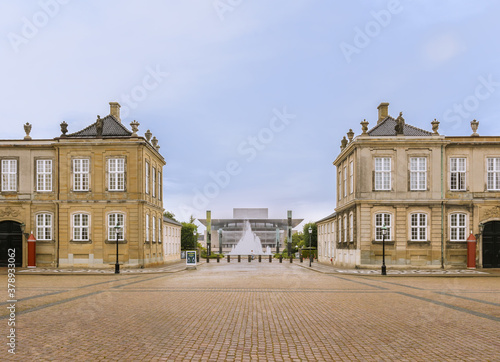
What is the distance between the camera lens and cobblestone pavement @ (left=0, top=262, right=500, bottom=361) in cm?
943

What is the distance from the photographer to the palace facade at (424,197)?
3947 cm

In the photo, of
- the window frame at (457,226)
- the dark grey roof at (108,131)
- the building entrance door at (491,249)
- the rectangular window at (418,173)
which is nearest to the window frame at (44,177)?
the dark grey roof at (108,131)

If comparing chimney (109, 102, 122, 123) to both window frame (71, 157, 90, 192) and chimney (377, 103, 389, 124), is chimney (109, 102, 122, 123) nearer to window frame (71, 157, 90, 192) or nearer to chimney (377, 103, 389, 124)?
window frame (71, 157, 90, 192)

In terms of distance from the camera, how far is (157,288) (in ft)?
73.9

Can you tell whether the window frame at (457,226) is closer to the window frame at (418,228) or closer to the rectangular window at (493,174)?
the window frame at (418,228)

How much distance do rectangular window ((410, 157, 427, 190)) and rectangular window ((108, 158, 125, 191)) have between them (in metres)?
23.4

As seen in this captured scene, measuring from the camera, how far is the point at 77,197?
4169 centimetres

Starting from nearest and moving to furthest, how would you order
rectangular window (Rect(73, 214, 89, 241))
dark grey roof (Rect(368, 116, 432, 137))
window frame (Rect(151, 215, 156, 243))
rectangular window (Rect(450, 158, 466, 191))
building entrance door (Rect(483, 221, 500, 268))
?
building entrance door (Rect(483, 221, 500, 268))
rectangular window (Rect(450, 158, 466, 191))
dark grey roof (Rect(368, 116, 432, 137))
rectangular window (Rect(73, 214, 89, 241))
window frame (Rect(151, 215, 156, 243))

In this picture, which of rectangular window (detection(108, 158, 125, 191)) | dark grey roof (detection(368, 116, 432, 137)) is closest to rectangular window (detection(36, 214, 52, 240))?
rectangular window (detection(108, 158, 125, 191))

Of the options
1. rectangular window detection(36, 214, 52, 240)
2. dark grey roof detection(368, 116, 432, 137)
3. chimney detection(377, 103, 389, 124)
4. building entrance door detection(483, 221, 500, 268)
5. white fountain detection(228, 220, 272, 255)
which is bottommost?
white fountain detection(228, 220, 272, 255)

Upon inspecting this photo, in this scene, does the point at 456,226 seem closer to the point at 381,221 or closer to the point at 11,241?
the point at 381,221

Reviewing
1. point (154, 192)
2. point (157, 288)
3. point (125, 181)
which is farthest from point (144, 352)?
point (154, 192)

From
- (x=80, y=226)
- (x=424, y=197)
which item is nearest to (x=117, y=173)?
(x=80, y=226)

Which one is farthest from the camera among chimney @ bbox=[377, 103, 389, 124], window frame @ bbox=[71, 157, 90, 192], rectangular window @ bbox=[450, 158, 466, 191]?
chimney @ bbox=[377, 103, 389, 124]
